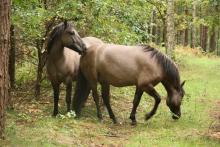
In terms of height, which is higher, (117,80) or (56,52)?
(56,52)

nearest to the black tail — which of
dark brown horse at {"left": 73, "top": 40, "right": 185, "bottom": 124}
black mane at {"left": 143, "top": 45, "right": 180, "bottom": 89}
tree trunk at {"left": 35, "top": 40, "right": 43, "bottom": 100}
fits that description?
dark brown horse at {"left": 73, "top": 40, "right": 185, "bottom": 124}

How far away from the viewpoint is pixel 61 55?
1138cm

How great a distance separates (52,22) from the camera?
40.4 feet

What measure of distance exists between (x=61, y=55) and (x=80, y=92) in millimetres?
1136

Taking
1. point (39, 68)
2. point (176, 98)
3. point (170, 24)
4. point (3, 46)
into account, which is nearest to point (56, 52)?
point (39, 68)

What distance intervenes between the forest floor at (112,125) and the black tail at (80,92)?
0.36 m

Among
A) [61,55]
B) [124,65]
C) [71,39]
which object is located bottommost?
[124,65]

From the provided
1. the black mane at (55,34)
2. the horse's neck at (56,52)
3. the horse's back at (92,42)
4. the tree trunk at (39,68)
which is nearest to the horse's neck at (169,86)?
the horse's back at (92,42)

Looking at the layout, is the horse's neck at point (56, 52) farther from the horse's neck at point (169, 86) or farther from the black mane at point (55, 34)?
the horse's neck at point (169, 86)

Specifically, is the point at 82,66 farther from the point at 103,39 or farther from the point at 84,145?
the point at 84,145

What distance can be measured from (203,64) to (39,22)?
19683mm

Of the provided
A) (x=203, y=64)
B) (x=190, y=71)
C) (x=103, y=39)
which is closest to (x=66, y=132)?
(x=103, y=39)

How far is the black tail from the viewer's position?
11789 mm

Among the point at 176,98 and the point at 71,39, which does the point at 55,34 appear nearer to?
the point at 71,39
